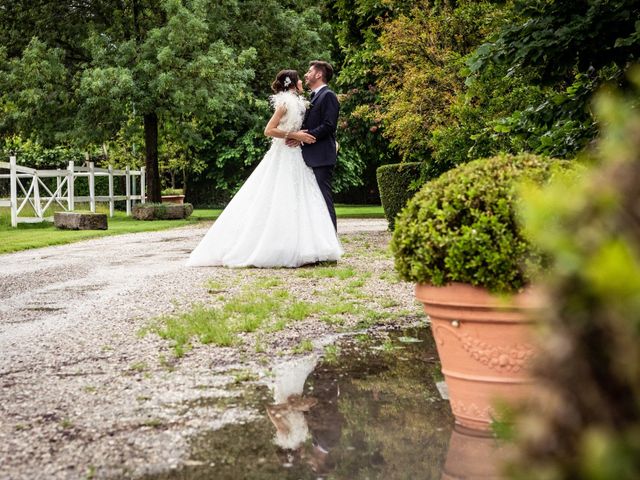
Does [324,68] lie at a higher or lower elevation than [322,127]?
higher

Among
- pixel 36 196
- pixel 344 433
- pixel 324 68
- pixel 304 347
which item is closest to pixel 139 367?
pixel 304 347

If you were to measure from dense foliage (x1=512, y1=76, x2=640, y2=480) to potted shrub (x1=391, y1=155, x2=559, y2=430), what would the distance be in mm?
2423

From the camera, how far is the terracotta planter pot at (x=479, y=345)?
11.3 feet

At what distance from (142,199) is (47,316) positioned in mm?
21280

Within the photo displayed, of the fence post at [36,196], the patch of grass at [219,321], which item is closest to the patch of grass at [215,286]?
the patch of grass at [219,321]

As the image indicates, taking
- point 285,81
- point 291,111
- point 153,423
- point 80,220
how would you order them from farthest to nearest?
point 80,220
point 285,81
point 291,111
point 153,423

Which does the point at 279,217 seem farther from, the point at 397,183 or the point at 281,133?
the point at 397,183

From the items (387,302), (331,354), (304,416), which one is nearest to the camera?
(304,416)

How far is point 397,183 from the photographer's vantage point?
50.3 feet

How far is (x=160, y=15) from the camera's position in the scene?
25781mm

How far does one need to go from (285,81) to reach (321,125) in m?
0.88

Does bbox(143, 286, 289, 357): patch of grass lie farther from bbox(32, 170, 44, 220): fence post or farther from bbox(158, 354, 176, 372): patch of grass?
bbox(32, 170, 44, 220): fence post

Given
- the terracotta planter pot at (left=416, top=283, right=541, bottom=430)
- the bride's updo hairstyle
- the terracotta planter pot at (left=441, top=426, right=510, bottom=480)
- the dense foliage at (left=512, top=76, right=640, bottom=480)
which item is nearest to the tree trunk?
the bride's updo hairstyle

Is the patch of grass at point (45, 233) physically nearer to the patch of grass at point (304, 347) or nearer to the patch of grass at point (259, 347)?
the patch of grass at point (259, 347)
